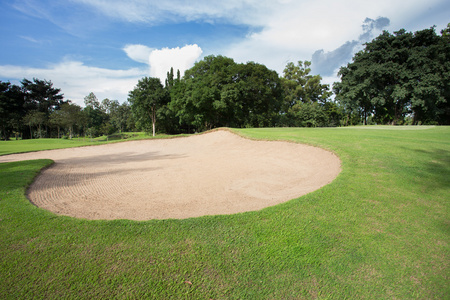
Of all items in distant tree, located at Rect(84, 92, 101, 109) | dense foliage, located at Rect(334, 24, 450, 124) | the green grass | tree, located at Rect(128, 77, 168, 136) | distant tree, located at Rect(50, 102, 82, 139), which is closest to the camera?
the green grass

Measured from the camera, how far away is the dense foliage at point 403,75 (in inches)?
1046

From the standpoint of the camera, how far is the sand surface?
459 cm

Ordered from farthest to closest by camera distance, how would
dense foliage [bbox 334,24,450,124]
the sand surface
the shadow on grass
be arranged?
dense foliage [bbox 334,24,450,124] → the shadow on grass → the sand surface

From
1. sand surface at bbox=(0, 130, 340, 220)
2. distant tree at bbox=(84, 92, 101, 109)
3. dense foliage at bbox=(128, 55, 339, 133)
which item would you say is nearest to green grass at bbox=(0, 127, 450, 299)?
sand surface at bbox=(0, 130, 340, 220)

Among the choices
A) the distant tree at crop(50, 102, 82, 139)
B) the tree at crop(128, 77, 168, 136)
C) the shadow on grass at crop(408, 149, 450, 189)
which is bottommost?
the shadow on grass at crop(408, 149, 450, 189)

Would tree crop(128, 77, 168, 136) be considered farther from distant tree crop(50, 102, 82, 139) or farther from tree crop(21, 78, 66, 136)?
tree crop(21, 78, 66, 136)

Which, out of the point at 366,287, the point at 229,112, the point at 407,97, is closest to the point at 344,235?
the point at 366,287

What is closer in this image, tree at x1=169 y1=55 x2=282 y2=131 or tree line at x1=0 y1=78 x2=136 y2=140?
tree at x1=169 y1=55 x2=282 y2=131

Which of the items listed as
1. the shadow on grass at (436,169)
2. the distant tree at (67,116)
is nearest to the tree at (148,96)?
the distant tree at (67,116)

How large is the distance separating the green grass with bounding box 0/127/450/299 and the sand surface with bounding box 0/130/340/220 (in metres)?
0.72

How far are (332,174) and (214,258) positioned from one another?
505cm

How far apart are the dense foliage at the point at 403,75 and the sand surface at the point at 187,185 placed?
27423 mm

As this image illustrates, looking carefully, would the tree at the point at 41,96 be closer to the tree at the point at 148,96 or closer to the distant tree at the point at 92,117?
the distant tree at the point at 92,117

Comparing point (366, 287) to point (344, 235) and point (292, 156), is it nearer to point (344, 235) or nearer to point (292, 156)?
point (344, 235)
